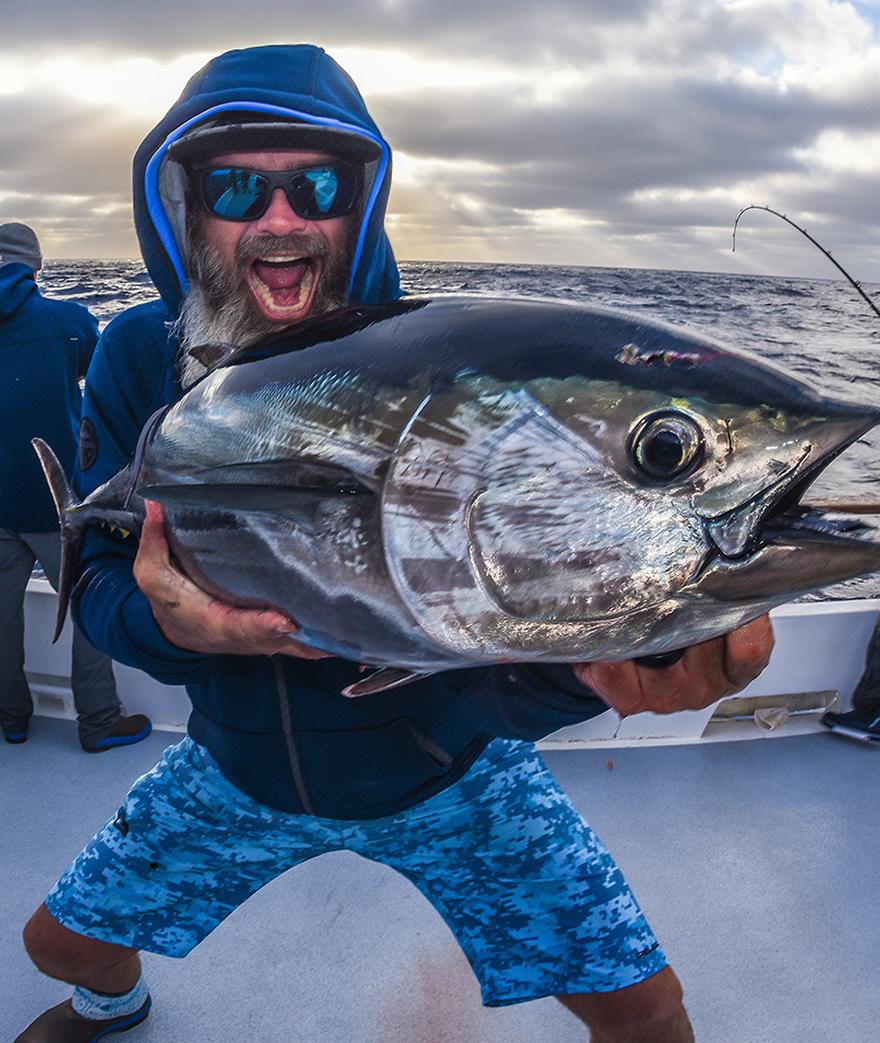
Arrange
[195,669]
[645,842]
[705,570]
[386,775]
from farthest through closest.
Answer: [645,842], [386,775], [195,669], [705,570]

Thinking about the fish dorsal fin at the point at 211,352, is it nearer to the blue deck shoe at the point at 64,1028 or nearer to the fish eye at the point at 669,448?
the fish eye at the point at 669,448

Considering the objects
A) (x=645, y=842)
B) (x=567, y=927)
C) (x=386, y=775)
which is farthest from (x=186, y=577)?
(x=645, y=842)

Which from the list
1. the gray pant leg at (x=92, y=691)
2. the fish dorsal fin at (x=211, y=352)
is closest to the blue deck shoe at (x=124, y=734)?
the gray pant leg at (x=92, y=691)

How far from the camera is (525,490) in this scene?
898mm

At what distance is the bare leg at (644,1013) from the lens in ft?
5.25

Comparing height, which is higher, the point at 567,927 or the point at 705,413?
the point at 705,413

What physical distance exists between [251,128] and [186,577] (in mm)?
851

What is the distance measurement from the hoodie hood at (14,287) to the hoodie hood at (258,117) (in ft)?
8.09

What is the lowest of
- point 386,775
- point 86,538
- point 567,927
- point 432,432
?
point 567,927

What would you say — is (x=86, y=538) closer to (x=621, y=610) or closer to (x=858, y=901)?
(x=621, y=610)

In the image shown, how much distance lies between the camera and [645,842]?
9.95 ft

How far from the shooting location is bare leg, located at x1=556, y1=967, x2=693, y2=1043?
1.60 meters

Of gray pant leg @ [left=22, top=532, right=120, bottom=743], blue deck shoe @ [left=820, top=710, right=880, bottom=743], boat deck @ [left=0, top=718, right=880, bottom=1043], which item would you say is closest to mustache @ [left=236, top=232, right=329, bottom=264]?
boat deck @ [left=0, top=718, right=880, bottom=1043]

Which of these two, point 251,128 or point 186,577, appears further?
point 251,128
